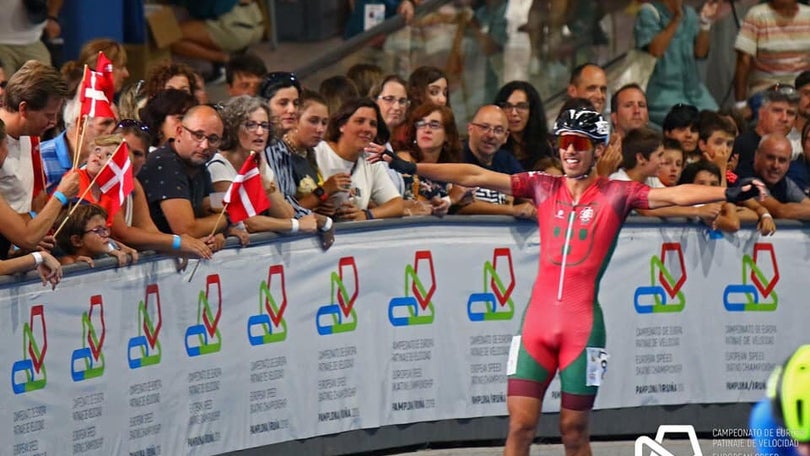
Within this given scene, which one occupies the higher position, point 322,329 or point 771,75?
point 771,75

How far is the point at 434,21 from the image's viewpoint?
15945 mm

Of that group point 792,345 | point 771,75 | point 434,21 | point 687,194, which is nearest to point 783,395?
point 687,194

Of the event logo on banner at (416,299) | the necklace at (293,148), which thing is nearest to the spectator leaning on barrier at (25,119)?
the necklace at (293,148)

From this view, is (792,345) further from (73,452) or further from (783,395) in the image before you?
(783,395)

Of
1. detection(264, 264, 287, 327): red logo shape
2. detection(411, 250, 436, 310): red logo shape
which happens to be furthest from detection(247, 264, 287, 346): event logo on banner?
detection(411, 250, 436, 310): red logo shape

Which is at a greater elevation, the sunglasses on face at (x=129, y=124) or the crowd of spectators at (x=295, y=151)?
the sunglasses on face at (x=129, y=124)

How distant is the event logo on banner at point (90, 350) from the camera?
375 inches

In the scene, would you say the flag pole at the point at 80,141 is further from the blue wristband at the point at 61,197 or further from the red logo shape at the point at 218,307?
the red logo shape at the point at 218,307

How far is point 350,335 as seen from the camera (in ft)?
38.0

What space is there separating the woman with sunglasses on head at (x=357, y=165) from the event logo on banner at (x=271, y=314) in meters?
0.76

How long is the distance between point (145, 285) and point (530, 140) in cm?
423

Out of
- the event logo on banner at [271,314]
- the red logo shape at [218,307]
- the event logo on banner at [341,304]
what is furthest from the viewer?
the event logo on banner at [341,304]

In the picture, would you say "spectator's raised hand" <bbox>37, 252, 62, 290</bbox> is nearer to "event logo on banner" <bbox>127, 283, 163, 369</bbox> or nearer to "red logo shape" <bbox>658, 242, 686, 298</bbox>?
"event logo on banner" <bbox>127, 283, 163, 369</bbox>

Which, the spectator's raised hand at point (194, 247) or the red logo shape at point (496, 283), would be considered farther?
the red logo shape at point (496, 283)
